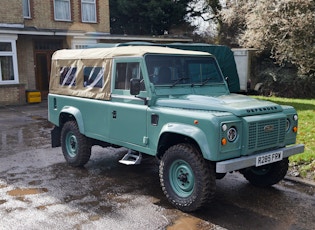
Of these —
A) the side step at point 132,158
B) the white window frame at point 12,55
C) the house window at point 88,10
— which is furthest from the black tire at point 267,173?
the house window at point 88,10

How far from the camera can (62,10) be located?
19.7 metres

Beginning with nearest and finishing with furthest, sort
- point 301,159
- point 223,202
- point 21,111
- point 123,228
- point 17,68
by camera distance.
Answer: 1. point 123,228
2. point 223,202
3. point 301,159
4. point 21,111
5. point 17,68

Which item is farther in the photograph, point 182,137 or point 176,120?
point 182,137

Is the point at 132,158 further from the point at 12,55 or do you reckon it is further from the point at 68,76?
the point at 12,55

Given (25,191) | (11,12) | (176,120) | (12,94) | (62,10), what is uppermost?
(62,10)

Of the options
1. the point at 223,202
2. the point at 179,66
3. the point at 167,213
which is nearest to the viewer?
the point at 167,213

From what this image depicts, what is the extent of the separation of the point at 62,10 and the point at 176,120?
16.9m

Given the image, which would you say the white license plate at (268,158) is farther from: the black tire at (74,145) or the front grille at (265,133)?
the black tire at (74,145)

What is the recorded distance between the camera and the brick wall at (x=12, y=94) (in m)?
16.0

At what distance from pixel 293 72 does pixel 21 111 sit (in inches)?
507

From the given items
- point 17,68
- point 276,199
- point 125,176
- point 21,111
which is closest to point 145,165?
point 125,176

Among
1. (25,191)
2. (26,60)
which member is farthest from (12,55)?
(25,191)

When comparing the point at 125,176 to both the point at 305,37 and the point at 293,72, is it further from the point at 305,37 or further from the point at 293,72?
the point at 293,72

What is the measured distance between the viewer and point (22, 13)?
17.2m
